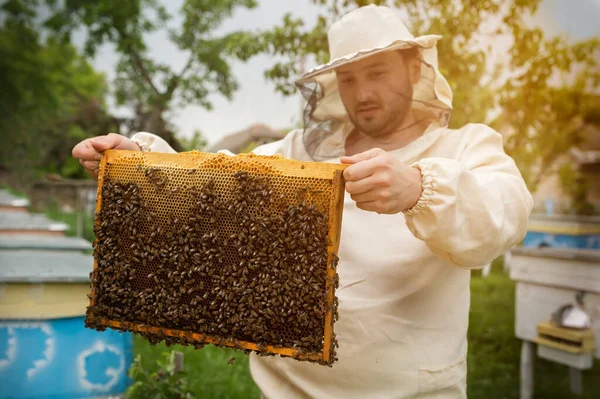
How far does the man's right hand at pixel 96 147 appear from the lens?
2.23m

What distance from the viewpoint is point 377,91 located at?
2473 millimetres

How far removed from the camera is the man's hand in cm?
170

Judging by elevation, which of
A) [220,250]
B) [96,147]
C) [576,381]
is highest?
[96,147]

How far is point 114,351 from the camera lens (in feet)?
10.9

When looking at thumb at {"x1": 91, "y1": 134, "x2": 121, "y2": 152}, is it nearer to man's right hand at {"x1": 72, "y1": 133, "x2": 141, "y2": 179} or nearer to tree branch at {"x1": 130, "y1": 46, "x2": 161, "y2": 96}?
man's right hand at {"x1": 72, "y1": 133, "x2": 141, "y2": 179}

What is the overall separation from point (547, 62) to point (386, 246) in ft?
9.80

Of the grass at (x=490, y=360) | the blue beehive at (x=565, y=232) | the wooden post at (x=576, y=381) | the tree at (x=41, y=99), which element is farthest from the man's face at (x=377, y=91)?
the wooden post at (x=576, y=381)

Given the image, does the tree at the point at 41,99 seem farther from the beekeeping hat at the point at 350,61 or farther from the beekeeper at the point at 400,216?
the beekeeping hat at the point at 350,61

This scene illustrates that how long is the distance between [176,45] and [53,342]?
242 centimetres

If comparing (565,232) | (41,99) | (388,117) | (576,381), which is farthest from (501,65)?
(41,99)

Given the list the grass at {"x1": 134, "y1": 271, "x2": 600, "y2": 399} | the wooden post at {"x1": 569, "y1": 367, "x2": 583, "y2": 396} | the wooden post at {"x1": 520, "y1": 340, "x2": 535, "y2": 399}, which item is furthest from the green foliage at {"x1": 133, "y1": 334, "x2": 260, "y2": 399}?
the wooden post at {"x1": 569, "y1": 367, "x2": 583, "y2": 396}

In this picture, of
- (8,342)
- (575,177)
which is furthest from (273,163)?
(575,177)

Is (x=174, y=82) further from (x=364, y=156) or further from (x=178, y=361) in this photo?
(x=364, y=156)

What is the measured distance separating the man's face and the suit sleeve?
681 mm
